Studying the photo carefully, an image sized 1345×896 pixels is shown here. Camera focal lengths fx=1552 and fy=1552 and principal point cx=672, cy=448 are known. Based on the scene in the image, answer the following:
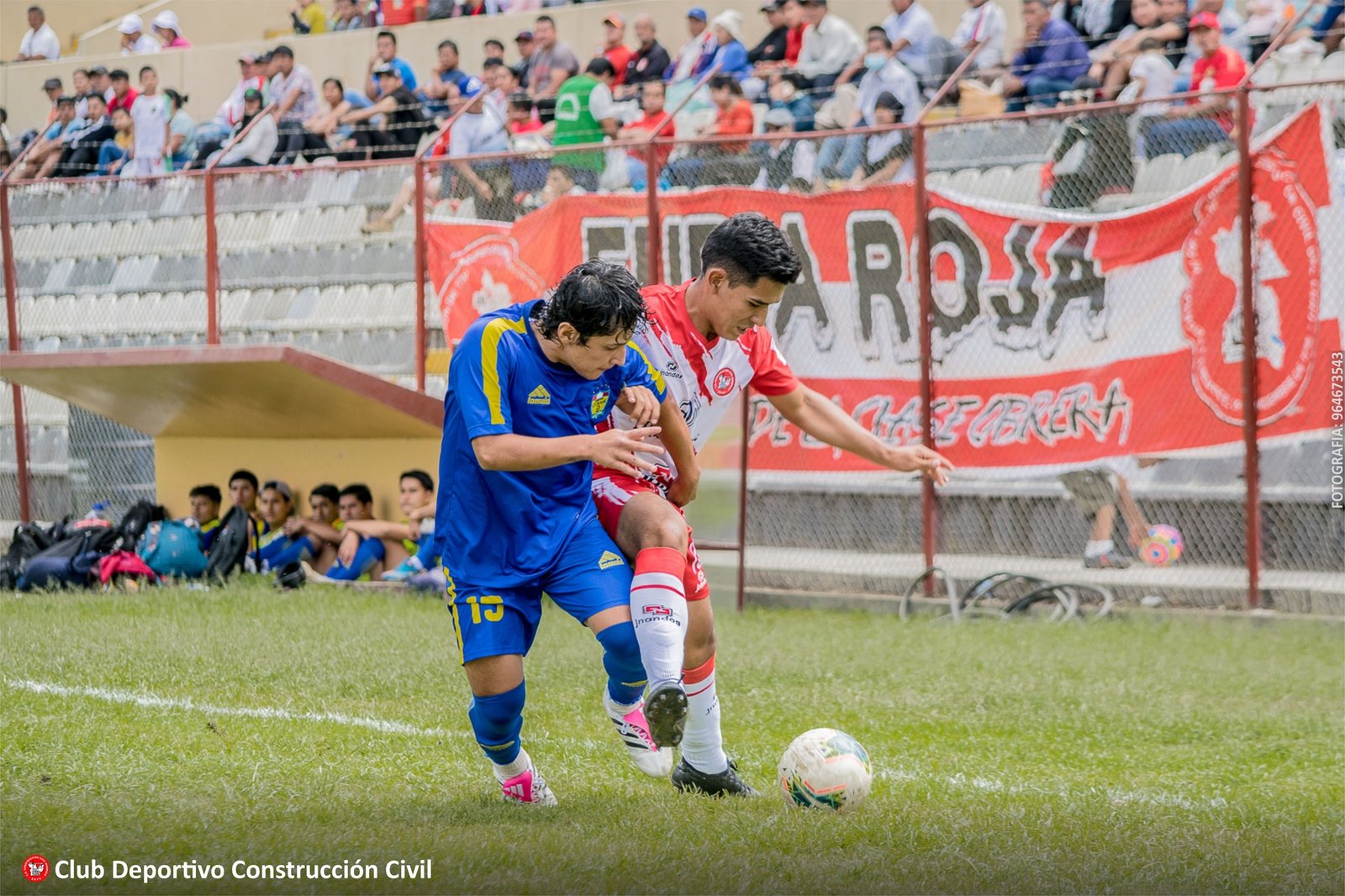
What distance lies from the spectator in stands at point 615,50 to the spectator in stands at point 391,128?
2.12 m

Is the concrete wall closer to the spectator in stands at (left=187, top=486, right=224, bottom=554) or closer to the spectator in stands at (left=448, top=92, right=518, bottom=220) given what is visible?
the spectator in stands at (left=448, top=92, right=518, bottom=220)

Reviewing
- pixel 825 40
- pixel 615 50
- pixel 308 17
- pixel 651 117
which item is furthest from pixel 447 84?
pixel 308 17

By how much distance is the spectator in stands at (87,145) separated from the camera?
16422 millimetres

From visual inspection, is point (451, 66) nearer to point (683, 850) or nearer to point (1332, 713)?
point (1332, 713)

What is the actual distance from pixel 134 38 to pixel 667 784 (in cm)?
1892

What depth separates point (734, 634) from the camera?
10.2 meters

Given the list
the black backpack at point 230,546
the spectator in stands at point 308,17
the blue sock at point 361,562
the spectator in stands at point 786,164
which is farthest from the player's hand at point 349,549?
the spectator in stands at point 308,17

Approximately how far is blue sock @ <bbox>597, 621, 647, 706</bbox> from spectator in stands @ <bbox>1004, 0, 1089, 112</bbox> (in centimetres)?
868

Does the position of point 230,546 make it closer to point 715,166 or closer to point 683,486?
point 715,166

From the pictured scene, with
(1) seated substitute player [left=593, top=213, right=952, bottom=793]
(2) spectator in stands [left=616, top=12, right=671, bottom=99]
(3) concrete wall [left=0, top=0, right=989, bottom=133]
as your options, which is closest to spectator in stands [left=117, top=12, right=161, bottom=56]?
(3) concrete wall [left=0, top=0, right=989, bottom=133]

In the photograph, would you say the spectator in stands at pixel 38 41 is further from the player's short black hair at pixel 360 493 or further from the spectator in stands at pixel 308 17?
the player's short black hair at pixel 360 493

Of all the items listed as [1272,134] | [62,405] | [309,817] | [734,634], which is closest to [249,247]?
[62,405]

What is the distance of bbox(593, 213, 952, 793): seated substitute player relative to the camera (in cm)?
505

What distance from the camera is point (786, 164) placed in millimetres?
11812
